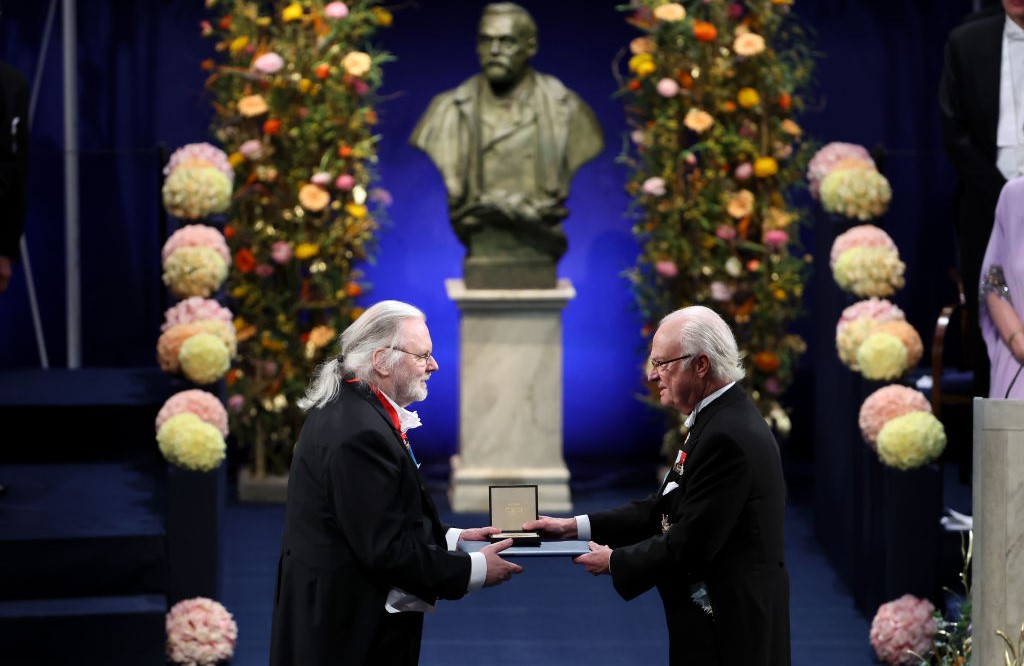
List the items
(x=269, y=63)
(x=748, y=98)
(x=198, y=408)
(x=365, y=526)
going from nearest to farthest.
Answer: (x=365, y=526) < (x=198, y=408) < (x=269, y=63) < (x=748, y=98)

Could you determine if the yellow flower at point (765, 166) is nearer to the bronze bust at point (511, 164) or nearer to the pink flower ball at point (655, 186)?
the pink flower ball at point (655, 186)

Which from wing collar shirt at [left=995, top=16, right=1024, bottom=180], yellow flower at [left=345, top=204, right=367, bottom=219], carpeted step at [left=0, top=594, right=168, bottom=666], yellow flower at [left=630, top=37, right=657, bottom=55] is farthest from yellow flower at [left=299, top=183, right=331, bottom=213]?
wing collar shirt at [left=995, top=16, right=1024, bottom=180]

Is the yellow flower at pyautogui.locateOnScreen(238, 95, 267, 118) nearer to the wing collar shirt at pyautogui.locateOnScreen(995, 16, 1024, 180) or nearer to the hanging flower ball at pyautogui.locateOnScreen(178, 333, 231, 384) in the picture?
the hanging flower ball at pyautogui.locateOnScreen(178, 333, 231, 384)

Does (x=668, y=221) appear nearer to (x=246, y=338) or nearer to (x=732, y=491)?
(x=246, y=338)

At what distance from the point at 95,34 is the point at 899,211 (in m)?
4.24

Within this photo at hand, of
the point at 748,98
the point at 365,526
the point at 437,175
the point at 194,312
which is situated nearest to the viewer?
the point at 365,526

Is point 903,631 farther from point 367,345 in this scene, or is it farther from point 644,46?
point 644,46

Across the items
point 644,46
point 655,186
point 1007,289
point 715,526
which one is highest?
point 644,46

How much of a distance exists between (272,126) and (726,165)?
81.6 inches

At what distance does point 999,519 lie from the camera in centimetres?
390

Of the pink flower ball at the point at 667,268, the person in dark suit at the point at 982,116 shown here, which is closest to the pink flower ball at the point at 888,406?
the person in dark suit at the point at 982,116

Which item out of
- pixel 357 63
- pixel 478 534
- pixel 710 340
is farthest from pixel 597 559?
pixel 357 63

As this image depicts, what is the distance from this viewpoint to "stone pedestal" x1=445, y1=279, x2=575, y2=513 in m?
8.27

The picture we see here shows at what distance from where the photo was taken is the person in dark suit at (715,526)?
3.95 meters
